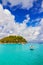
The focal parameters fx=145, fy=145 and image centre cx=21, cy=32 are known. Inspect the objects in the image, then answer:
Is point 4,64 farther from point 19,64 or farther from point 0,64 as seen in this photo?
point 19,64

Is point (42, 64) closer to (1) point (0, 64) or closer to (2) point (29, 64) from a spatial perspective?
(2) point (29, 64)

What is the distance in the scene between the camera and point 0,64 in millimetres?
39594

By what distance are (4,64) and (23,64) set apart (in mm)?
5213

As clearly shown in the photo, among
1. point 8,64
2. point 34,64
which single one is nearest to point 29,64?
point 34,64

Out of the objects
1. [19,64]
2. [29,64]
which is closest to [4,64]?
[19,64]

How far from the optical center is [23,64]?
40.0m

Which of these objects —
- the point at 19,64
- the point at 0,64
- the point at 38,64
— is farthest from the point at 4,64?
the point at 38,64

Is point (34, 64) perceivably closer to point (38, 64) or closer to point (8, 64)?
A: point (38, 64)

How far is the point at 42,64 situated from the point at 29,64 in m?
3.53

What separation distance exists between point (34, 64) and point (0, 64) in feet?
30.4

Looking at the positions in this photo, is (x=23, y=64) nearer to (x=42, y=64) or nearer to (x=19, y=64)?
(x=19, y=64)

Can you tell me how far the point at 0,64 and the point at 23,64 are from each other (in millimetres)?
6297

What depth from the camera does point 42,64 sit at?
129ft

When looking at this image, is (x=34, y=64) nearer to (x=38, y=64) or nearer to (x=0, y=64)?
(x=38, y=64)
